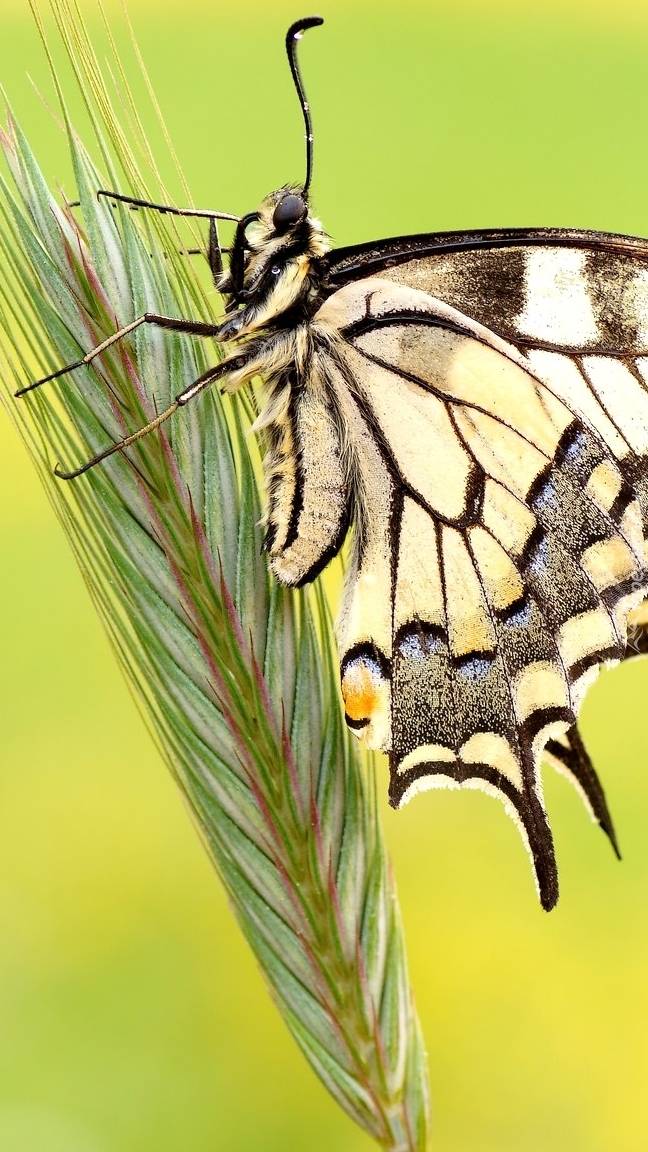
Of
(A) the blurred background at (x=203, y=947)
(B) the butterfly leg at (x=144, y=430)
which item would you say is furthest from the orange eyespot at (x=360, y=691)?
(A) the blurred background at (x=203, y=947)

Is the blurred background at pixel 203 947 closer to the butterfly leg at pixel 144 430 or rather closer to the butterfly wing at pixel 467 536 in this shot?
the butterfly leg at pixel 144 430

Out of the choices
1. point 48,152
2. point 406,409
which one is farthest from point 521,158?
point 406,409

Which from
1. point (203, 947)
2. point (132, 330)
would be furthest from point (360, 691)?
point (203, 947)

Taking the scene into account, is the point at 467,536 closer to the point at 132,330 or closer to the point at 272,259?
the point at 272,259

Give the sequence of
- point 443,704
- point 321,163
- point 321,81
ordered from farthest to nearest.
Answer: point 321,81, point 321,163, point 443,704

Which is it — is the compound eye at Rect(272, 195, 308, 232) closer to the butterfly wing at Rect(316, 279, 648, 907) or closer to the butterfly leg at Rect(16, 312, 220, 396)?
the butterfly wing at Rect(316, 279, 648, 907)

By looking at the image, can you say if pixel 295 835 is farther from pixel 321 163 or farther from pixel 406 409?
pixel 321 163

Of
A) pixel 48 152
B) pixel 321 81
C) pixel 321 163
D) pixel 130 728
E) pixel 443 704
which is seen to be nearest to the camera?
pixel 443 704
